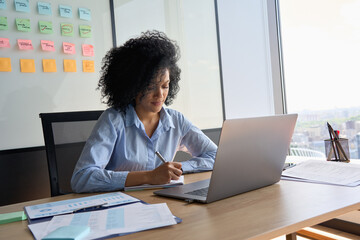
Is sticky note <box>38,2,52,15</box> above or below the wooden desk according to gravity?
above

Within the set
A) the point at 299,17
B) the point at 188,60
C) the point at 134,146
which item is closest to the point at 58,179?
the point at 134,146

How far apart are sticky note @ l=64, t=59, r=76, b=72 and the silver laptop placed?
4.57 feet

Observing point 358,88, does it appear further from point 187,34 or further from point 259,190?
point 259,190

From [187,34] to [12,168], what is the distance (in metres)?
1.64

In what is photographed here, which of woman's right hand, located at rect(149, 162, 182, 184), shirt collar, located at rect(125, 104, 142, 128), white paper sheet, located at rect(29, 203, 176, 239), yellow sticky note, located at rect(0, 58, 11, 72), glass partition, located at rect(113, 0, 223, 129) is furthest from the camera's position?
glass partition, located at rect(113, 0, 223, 129)

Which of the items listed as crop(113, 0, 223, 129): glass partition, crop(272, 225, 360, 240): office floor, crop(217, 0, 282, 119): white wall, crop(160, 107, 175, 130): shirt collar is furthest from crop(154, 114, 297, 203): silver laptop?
crop(217, 0, 282, 119): white wall

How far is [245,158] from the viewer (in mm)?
1009

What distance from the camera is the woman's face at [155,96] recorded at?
5.24 ft

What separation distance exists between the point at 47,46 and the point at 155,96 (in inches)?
38.2

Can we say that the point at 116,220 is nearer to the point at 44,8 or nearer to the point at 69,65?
the point at 69,65

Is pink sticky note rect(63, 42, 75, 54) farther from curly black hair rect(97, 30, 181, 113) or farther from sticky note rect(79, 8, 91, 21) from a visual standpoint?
curly black hair rect(97, 30, 181, 113)

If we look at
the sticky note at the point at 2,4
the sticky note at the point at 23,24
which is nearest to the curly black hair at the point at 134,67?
the sticky note at the point at 23,24

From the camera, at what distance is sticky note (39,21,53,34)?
7.09ft

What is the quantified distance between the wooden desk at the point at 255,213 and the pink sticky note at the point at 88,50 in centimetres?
142
